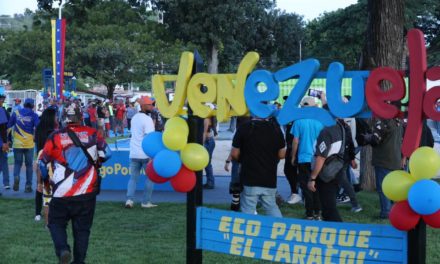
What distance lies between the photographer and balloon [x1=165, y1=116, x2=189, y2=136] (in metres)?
5.06

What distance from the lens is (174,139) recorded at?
16.5 feet

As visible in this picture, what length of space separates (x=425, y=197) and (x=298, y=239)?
48.9 inches

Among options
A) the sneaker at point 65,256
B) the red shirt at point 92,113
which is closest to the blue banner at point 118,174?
the sneaker at point 65,256

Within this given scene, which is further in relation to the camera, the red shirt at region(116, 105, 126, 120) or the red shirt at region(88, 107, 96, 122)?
the red shirt at region(116, 105, 126, 120)

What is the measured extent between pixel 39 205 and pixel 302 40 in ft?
160

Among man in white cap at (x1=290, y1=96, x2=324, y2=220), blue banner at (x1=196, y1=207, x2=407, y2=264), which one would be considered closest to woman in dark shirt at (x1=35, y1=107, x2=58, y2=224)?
man in white cap at (x1=290, y1=96, x2=324, y2=220)

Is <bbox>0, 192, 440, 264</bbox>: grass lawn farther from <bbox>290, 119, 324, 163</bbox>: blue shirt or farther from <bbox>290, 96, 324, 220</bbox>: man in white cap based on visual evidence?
<bbox>290, 119, 324, 163</bbox>: blue shirt

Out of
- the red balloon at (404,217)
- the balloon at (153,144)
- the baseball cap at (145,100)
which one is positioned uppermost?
the baseball cap at (145,100)

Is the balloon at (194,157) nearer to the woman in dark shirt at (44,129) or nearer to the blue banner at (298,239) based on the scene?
the blue banner at (298,239)

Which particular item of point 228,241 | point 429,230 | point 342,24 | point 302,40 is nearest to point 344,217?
point 429,230

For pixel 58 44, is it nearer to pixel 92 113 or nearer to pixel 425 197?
pixel 92 113

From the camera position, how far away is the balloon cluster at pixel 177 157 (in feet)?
16.4

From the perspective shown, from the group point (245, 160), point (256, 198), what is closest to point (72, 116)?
point (245, 160)

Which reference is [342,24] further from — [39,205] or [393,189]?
[393,189]
